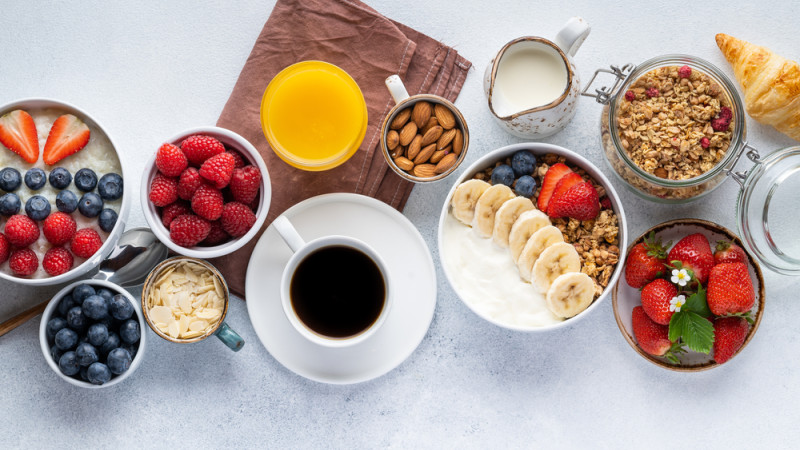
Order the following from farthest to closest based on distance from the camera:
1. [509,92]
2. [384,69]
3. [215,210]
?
[384,69] < [509,92] < [215,210]

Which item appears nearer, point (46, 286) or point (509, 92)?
point (509, 92)

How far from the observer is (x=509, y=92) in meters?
1.41

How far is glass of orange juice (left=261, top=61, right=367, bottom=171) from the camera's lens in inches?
57.0

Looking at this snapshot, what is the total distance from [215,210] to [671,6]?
123cm

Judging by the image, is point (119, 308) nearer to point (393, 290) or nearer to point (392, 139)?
point (393, 290)

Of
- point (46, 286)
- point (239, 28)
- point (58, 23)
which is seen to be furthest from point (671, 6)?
point (46, 286)

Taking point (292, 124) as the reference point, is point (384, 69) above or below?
above

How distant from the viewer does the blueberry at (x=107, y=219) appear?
1.32 meters

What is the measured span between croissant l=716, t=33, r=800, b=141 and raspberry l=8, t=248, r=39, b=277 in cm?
165

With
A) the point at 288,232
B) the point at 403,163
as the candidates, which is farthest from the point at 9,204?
the point at 403,163

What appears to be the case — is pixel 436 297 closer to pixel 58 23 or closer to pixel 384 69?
pixel 384 69

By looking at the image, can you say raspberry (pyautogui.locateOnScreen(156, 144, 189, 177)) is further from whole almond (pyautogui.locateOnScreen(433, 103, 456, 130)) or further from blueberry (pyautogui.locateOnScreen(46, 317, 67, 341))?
whole almond (pyautogui.locateOnScreen(433, 103, 456, 130))

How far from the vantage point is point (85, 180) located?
131 cm

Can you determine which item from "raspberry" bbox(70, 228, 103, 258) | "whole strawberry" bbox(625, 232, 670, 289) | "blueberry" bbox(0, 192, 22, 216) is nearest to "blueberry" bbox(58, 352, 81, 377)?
"raspberry" bbox(70, 228, 103, 258)
